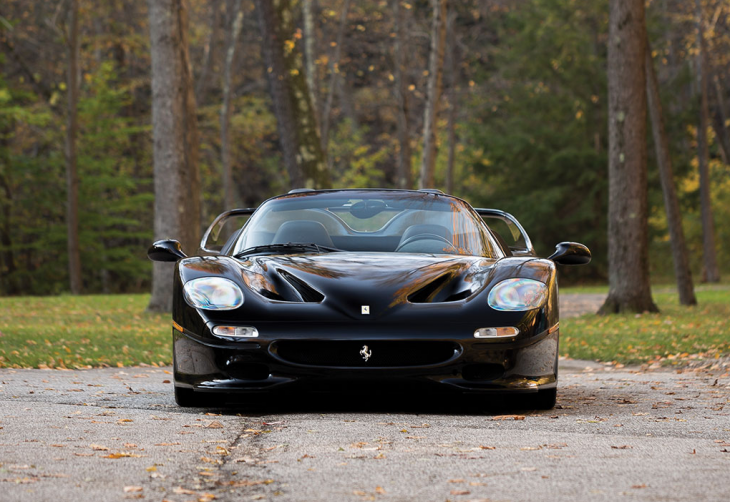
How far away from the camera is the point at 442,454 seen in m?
4.52

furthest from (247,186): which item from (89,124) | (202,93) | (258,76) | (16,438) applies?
(16,438)

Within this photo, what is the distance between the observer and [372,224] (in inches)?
282

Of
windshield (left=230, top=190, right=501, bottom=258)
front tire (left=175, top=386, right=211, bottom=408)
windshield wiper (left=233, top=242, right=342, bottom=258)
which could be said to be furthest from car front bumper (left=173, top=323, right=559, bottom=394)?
windshield (left=230, top=190, right=501, bottom=258)

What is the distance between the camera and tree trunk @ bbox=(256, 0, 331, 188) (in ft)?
62.6

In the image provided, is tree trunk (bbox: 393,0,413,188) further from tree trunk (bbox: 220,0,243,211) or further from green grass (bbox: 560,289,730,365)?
green grass (bbox: 560,289,730,365)

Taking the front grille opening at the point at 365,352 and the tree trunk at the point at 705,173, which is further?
the tree trunk at the point at 705,173

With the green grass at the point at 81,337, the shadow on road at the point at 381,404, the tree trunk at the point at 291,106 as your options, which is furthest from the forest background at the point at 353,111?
the shadow on road at the point at 381,404

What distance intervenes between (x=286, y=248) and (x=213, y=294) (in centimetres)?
92

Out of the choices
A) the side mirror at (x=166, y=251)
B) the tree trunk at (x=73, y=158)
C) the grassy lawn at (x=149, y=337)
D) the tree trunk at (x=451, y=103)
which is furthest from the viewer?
the tree trunk at (x=451, y=103)

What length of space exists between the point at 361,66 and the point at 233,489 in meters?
42.9

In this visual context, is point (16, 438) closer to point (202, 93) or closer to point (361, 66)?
point (202, 93)

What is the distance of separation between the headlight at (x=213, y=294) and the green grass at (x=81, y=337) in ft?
14.5

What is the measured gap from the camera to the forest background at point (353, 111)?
110 ft

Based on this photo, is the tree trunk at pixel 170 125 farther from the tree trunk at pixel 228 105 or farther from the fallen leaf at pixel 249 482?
the tree trunk at pixel 228 105
